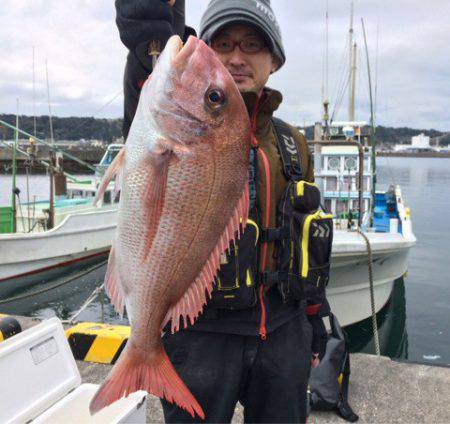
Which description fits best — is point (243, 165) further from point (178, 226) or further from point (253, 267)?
point (253, 267)

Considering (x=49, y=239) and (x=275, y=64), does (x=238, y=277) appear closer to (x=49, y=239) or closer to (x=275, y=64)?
(x=275, y=64)

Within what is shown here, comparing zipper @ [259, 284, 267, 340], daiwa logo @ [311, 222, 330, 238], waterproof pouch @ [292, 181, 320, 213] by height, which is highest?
waterproof pouch @ [292, 181, 320, 213]

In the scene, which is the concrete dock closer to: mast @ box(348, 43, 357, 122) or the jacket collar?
the jacket collar

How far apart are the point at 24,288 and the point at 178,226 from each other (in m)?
11.8

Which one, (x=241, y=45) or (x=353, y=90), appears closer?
(x=241, y=45)

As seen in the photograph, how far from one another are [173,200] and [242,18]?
83cm

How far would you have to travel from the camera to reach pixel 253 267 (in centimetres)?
194

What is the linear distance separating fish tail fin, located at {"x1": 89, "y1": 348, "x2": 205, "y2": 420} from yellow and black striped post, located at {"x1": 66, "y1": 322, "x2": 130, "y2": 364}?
8.37 ft

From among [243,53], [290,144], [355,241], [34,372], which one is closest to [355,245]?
[355,241]

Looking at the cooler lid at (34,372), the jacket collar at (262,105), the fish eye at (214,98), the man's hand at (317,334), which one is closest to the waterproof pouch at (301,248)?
the man's hand at (317,334)

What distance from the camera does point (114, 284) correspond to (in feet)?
5.62

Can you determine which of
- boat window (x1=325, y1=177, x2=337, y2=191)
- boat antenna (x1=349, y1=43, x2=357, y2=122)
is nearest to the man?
boat window (x1=325, y1=177, x2=337, y2=191)

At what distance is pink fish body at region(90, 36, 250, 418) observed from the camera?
1.54 m

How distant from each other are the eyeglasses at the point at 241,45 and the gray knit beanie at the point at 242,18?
4 cm
